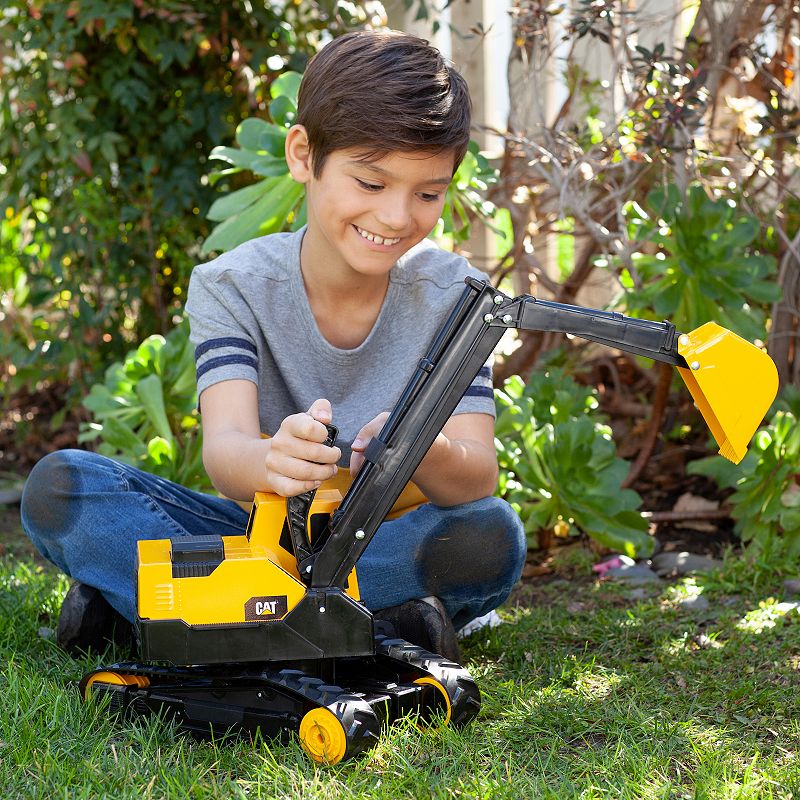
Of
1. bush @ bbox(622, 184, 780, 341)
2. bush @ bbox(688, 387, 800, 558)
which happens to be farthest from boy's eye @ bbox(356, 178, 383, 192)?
bush @ bbox(688, 387, 800, 558)

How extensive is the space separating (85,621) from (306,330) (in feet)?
2.33

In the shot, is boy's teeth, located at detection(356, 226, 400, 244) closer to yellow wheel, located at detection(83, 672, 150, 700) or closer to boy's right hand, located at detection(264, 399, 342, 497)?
boy's right hand, located at detection(264, 399, 342, 497)

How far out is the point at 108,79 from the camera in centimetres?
368

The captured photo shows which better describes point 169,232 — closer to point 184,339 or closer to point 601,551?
point 184,339

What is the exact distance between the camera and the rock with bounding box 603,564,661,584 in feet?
9.12

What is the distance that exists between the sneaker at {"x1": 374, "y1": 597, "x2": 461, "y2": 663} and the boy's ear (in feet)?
2.75

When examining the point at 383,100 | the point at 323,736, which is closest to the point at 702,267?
the point at 383,100

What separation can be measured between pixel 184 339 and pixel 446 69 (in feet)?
4.72

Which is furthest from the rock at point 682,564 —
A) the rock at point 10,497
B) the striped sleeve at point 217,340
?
the rock at point 10,497


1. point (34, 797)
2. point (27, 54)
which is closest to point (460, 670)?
point (34, 797)

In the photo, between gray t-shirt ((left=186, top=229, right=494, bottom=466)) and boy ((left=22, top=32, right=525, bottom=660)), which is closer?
boy ((left=22, top=32, right=525, bottom=660))

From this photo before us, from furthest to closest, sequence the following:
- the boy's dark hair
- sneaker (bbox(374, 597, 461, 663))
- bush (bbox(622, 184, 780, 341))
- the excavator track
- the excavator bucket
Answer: bush (bbox(622, 184, 780, 341)), sneaker (bbox(374, 597, 461, 663)), the boy's dark hair, the excavator track, the excavator bucket

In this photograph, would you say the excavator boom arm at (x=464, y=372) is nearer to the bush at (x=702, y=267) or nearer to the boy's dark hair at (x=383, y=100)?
the boy's dark hair at (x=383, y=100)

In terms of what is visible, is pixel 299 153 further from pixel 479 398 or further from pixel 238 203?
pixel 238 203
